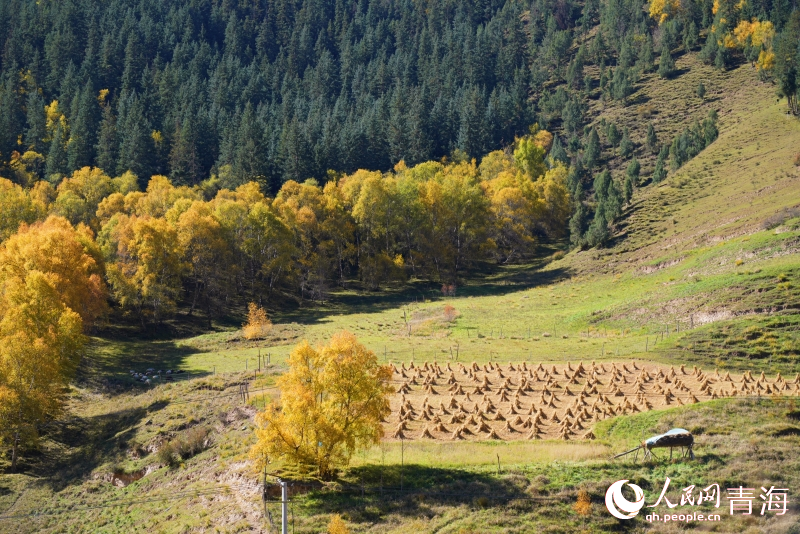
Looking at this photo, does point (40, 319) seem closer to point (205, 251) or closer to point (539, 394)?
point (205, 251)

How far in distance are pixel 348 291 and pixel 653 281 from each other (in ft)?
141

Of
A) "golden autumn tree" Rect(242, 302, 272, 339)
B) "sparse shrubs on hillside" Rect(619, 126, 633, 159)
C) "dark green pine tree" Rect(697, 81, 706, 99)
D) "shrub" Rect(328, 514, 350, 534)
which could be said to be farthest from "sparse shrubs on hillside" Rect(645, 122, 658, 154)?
"shrub" Rect(328, 514, 350, 534)

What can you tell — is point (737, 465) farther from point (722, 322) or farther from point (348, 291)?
point (348, 291)

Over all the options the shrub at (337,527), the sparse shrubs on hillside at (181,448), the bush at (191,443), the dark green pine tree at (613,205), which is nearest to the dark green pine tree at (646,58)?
the dark green pine tree at (613,205)

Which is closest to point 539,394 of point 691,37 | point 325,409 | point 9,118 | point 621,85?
point 325,409

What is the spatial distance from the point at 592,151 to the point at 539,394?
10897 centimetres

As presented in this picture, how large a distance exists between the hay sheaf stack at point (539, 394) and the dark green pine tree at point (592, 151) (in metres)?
99.9

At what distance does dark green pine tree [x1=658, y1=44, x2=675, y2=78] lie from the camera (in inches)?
A: 6649

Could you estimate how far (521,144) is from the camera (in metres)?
150

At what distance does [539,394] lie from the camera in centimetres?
5178

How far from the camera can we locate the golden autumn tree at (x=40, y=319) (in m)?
50.9

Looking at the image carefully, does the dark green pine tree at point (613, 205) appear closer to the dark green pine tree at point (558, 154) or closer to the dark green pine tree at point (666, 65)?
the dark green pine tree at point (558, 154)

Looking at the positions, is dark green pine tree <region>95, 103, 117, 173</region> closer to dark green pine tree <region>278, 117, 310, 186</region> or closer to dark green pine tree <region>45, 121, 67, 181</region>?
dark green pine tree <region>45, 121, 67, 181</region>

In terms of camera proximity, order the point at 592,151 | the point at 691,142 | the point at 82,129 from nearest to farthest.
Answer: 1. the point at 691,142
2. the point at 82,129
3. the point at 592,151
